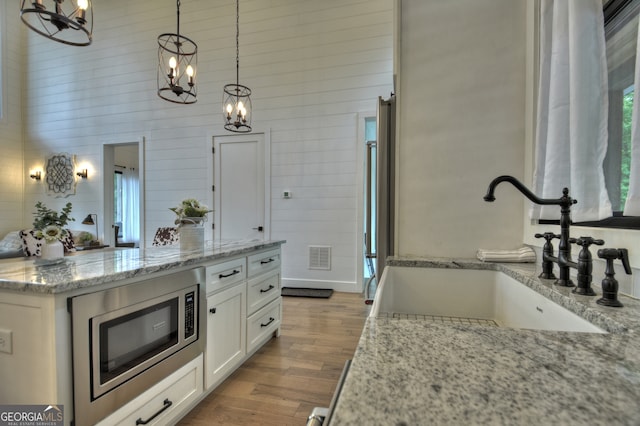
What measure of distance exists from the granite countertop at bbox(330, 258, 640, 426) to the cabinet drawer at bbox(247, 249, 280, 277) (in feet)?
5.94

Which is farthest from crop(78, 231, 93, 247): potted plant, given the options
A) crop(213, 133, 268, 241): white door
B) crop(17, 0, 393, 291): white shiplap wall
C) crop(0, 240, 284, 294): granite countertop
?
crop(0, 240, 284, 294): granite countertop

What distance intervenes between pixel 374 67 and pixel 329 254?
2760 millimetres

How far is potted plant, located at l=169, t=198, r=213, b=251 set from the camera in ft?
7.01

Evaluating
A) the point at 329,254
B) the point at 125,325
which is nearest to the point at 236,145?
the point at 329,254

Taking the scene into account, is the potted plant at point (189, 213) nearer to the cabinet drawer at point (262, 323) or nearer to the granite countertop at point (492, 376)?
the cabinet drawer at point (262, 323)

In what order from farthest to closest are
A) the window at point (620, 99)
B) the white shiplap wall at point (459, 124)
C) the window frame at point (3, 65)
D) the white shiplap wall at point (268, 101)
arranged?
1. the window frame at point (3, 65)
2. the white shiplap wall at point (268, 101)
3. the white shiplap wall at point (459, 124)
4. the window at point (620, 99)

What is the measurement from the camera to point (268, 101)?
477 centimetres

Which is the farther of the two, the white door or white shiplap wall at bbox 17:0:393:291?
the white door

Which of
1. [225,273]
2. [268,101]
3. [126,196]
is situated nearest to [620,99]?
[225,273]

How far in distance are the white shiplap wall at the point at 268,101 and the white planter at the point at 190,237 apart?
8.33ft

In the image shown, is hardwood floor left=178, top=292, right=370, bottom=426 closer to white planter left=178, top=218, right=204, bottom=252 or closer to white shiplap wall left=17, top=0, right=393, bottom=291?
white planter left=178, top=218, right=204, bottom=252

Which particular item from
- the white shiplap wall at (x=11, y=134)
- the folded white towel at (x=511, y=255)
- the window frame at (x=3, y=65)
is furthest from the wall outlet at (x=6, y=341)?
the window frame at (x=3, y=65)

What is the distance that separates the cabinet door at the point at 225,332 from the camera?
189cm

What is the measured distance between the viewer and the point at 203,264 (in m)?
1.83
